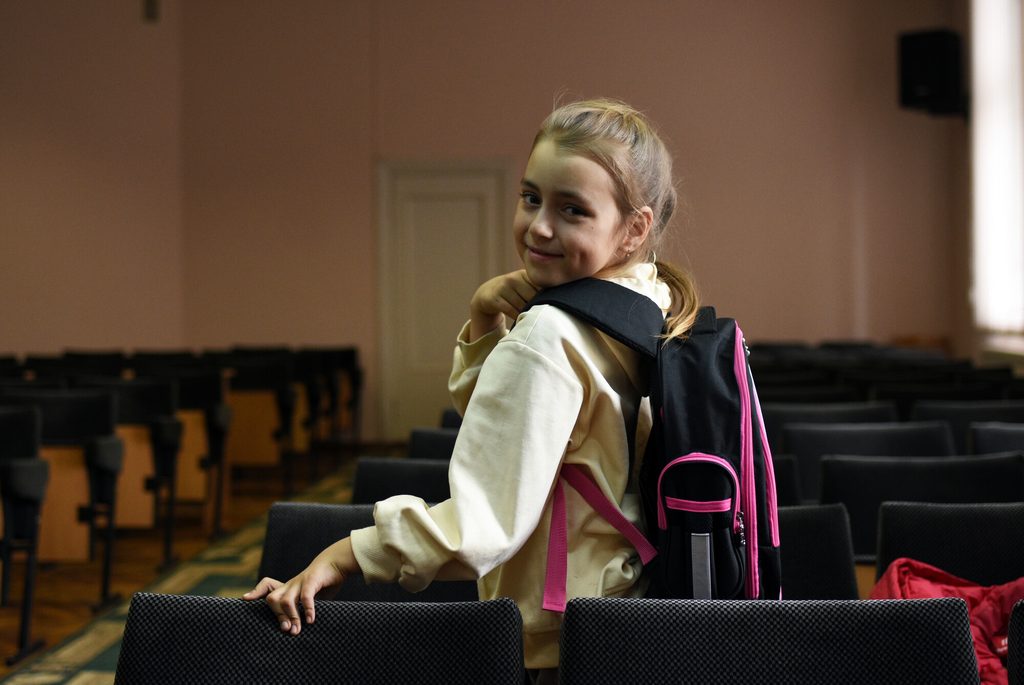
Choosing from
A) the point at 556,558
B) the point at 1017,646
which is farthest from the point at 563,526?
the point at 1017,646

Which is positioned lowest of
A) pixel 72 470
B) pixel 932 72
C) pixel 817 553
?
pixel 72 470

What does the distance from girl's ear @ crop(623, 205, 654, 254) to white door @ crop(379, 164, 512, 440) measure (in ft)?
31.4

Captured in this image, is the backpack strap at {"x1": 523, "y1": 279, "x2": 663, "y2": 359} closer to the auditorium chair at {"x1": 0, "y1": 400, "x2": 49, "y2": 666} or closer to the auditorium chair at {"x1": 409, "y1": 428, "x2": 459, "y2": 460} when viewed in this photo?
the auditorium chair at {"x1": 409, "y1": 428, "x2": 459, "y2": 460}

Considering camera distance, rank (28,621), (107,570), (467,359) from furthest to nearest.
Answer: (107,570)
(28,621)
(467,359)

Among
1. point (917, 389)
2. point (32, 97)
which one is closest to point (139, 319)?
point (32, 97)

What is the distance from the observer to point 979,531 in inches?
83.0

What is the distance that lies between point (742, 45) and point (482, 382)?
10450 millimetres

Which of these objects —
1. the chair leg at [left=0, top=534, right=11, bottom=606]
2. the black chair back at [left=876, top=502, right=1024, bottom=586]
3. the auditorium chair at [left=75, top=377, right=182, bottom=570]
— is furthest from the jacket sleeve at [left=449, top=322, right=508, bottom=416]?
the auditorium chair at [left=75, top=377, right=182, bottom=570]

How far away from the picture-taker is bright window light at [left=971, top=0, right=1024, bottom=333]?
8977mm

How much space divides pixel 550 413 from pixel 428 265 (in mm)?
9851

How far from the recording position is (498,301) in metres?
1.48

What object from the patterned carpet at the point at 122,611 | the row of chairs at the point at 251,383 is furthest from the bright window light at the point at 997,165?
the patterned carpet at the point at 122,611

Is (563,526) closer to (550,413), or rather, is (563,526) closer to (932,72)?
(550,413)

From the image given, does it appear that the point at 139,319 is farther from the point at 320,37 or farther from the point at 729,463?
the point at 729,463
